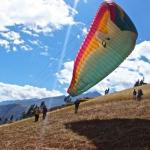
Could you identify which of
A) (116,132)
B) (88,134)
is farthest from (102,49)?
(88,134)

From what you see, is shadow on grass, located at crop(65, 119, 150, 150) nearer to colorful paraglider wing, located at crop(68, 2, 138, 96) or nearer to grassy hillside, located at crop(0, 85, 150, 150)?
grassy hillside, located at crop(0, 85, 150, 150)

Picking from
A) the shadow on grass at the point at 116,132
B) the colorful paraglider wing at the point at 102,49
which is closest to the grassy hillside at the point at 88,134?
the shadow on grass at the point at 116,132

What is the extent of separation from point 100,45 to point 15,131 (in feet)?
54.3

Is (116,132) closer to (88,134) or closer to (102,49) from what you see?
(88,134)

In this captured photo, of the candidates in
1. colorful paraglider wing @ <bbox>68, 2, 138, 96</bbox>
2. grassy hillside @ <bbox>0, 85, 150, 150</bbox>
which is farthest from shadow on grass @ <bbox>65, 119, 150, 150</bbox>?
colorful paraglider wing @ <bbox>68, 2, 138, 96</bbox>

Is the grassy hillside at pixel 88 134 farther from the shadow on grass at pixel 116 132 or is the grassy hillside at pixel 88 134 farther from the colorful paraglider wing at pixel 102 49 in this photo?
the colorful paraglider wing at pixel 102 49

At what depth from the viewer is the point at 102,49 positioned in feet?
121

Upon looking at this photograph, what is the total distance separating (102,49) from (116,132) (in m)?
7.85

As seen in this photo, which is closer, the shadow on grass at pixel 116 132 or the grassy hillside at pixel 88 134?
the shadow on grass at pixel 116 132

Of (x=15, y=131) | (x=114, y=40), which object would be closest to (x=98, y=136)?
(x=114, y=40)

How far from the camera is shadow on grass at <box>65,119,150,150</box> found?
3597cm

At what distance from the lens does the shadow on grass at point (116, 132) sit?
36.0 m

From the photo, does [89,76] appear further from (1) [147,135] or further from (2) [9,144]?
(2) [9,144]

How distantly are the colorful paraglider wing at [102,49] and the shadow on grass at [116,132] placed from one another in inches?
184
